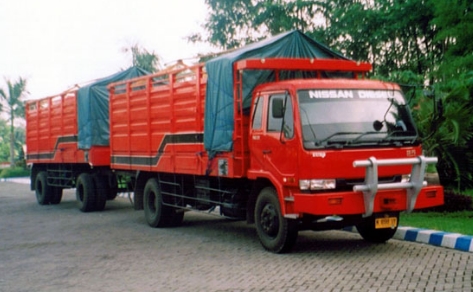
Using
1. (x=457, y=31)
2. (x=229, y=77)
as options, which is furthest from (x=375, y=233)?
(x=457, y=31)

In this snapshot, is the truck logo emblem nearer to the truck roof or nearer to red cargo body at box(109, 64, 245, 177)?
the truck roof

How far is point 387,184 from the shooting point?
8.56 metres

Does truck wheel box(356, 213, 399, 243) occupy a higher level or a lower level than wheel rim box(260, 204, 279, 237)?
lower

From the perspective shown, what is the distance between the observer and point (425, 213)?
12609 mm

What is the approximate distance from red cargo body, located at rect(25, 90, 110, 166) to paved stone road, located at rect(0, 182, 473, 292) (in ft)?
10.5

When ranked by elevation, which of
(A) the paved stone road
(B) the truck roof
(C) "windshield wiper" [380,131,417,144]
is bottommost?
(A) the paved stone road

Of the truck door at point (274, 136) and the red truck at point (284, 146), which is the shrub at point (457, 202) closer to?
the red truck at point (284, 146)

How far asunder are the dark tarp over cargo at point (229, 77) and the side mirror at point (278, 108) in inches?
40.0

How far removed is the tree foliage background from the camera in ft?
42.4

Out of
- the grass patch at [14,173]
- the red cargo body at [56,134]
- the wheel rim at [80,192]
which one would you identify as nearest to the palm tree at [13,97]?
the grass patch at [14,173]

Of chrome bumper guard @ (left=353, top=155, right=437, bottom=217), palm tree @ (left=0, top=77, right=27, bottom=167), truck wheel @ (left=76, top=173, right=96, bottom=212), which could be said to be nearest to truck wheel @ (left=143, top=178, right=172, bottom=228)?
truck wheel @ (left=76, top=173, right=96, bottom=212)

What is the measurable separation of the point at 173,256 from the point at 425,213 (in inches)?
213

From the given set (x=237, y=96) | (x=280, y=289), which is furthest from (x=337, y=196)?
(x=237, y=96)

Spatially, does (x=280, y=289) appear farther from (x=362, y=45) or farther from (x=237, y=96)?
(x=362, y=45)
